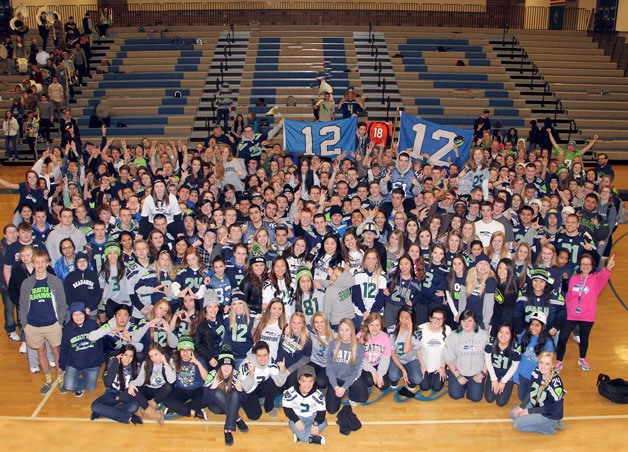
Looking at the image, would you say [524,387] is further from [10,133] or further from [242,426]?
[10,133]

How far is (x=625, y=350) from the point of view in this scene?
932 centimetres

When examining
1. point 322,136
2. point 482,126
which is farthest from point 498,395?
point 482,126

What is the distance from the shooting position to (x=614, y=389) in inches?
317

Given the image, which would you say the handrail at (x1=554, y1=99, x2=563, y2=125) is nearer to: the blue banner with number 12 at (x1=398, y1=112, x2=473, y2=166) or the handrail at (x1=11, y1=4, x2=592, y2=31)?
the handrail at (x1=11, y1=4, x2=592, y2=31)

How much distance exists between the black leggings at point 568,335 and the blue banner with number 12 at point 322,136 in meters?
6.66

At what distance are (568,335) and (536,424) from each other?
1771 mm

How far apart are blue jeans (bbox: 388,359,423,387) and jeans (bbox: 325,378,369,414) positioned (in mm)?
432

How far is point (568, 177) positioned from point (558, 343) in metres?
4.45

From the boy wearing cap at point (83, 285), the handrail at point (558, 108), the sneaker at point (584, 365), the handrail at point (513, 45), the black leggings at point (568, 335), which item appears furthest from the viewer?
the handrail at point (513, 45)

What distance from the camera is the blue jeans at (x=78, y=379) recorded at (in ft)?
26.6

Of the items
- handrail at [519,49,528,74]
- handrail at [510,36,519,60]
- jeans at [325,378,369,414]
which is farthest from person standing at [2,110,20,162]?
handrail at [510,36,519,60]

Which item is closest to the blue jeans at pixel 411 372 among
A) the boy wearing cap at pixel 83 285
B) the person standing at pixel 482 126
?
the boy wearing cap at pixel 83 285

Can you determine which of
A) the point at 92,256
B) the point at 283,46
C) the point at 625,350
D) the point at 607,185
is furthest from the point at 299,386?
the point at 283,46

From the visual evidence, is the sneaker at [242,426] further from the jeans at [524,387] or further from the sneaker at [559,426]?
the sneaker at [559,426]
